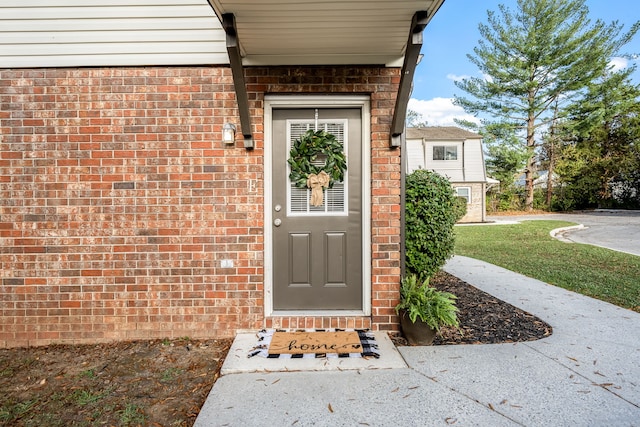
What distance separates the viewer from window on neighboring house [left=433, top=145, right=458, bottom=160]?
1688 centimetres

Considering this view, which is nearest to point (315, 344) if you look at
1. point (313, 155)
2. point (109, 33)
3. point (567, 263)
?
point (313, 155)

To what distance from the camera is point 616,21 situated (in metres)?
17.7

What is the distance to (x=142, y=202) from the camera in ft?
10.1

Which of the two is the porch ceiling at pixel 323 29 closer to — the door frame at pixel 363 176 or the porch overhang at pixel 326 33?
the porch overhang at pixel 326 33

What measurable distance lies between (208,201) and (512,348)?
283 cm

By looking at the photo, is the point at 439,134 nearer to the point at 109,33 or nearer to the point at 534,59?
the point at 534,59

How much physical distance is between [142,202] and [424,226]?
2630 millimetres

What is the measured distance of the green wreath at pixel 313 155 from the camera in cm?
312

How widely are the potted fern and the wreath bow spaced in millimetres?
1157

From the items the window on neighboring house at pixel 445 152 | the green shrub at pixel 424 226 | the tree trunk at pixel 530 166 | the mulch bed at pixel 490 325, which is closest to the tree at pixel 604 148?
the tree trunk at pixel 530 166

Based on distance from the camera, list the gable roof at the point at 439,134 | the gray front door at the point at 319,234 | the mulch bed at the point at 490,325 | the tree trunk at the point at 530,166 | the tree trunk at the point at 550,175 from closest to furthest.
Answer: the mulch bed at the point at 490,325
the gray front door at the point at 319,234
the gable roof at the point at 439,134
the tree trunk at the point at 530,166
the tree trunk at the point at 550,175

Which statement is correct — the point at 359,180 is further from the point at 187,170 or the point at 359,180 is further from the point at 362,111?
the point at 187,170

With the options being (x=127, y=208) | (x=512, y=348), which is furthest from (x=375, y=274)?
(x=127, y=208)

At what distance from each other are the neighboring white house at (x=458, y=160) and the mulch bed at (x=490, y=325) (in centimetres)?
1350
